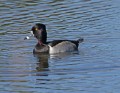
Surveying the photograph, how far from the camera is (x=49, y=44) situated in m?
20.6

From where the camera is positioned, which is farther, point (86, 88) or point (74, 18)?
point (74, 18)

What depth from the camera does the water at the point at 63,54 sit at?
15.9 meters

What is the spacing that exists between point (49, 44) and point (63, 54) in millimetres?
624

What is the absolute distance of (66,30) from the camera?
72.6 feet

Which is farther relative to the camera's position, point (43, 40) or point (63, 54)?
point (43, 40)

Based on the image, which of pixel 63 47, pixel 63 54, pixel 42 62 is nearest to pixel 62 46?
pixel 63 47

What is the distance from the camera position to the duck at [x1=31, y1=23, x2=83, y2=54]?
20402mm

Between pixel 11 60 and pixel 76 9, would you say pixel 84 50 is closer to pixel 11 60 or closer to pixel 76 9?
pixel 11 60

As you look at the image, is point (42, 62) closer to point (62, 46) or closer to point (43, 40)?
point (62, 46)

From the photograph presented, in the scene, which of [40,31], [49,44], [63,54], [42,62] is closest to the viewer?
[42,62]

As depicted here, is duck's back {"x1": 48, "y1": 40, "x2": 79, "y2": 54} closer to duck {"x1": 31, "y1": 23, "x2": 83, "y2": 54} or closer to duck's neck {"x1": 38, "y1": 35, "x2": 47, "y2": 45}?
duck {"x1": 31, "y1": 23, "x2": 83, "y2": 54}

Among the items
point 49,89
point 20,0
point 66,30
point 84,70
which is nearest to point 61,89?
point 49,89

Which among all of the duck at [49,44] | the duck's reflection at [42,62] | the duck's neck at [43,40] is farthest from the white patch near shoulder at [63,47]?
the duck's neck at [43,40]

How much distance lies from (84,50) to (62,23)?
3.09 meters
